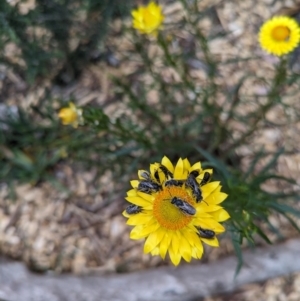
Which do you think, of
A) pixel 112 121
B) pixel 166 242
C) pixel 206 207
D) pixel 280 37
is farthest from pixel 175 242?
pixel 112 121

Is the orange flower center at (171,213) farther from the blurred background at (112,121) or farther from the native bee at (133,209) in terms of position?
the blurred background at (112,121)

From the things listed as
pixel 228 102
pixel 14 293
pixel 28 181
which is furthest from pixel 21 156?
pixel 228 102

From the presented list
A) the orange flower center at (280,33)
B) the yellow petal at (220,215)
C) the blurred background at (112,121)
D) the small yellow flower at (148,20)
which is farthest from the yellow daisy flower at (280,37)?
the yellow petal at (220,215)

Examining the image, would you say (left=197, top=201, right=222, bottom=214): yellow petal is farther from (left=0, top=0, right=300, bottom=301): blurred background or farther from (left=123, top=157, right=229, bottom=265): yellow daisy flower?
(left=0, top=0, right=300, bottom=301): blurred background

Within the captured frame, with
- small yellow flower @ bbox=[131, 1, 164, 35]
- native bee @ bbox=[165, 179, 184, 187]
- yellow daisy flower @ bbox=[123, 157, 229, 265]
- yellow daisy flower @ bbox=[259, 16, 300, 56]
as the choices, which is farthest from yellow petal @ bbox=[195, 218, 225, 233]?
small yellow flower @ bbox=[131, 1, 164, 35]

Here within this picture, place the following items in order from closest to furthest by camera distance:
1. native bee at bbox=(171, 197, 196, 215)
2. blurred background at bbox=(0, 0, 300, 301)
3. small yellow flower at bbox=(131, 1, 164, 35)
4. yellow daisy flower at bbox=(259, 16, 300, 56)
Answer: native bee at bbox=(171, 197, 196, 215), yellow daisy flower at bbox=(259, 16, 300, 56), small yellow flower at bbox=(131, 1, 164, 35), blurred background at bbox=(0, 0, 300, 301)

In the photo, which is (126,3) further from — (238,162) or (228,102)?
(238,162)

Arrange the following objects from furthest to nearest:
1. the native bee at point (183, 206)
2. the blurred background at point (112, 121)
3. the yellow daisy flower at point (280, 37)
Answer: the blurred background at point (112, 121) → the yellow daisy flower at point (280, 37) → the native bee at point (183, 206)
